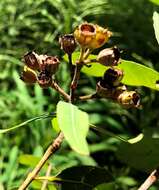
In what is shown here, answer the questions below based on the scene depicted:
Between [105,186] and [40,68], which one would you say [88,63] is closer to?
[40,68]

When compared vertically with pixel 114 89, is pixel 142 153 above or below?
below

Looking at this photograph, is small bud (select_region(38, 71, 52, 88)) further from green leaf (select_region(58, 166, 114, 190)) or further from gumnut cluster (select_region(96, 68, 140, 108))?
green leaf (select_region(58, 166, 114, 190))

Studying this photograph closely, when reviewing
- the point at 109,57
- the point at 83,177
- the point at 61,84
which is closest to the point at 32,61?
the point at 109,57

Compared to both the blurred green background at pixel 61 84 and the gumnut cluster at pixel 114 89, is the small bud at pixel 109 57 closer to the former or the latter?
the gumnut cluster at pixel 114 89

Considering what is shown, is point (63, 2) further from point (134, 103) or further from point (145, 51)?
point (134, 103)

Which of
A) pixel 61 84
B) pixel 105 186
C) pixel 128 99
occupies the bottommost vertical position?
pixel 61 84

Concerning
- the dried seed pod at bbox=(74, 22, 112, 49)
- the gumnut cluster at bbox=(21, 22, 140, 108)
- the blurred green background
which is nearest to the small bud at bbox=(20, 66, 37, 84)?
the gumnut cluster at bbox=(21, 22, 140, 108)
